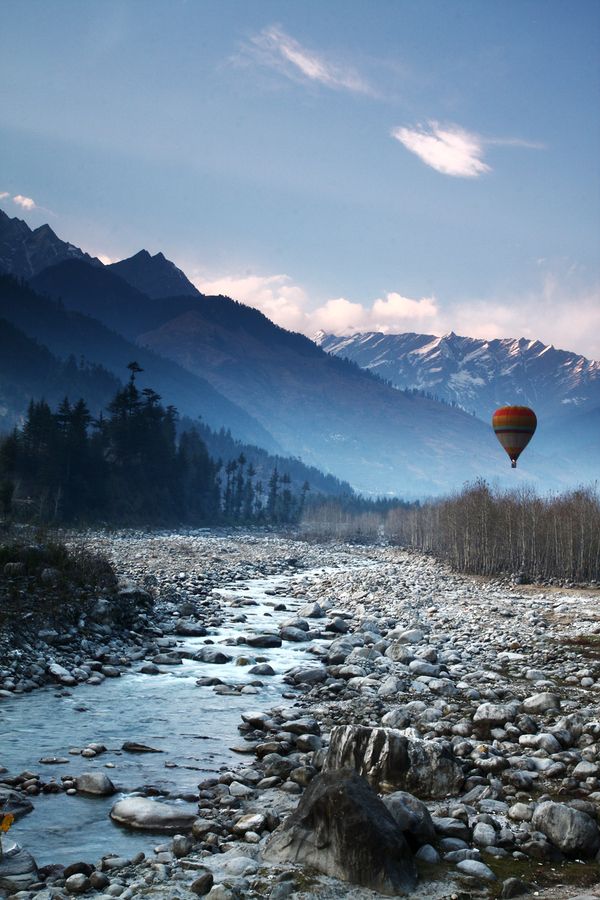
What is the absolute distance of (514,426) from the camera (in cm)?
5222

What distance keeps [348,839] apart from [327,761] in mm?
3019

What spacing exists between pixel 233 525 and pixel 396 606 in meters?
101

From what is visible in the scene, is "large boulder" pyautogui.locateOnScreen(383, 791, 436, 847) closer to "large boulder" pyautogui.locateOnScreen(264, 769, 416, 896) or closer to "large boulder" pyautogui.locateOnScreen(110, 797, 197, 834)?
"large boulder" pyautogui.locateOnScreen(264, 769, 416, 896)

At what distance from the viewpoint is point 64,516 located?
8856 cm

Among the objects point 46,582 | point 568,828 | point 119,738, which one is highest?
point 46,582

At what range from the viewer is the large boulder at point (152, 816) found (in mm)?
9523

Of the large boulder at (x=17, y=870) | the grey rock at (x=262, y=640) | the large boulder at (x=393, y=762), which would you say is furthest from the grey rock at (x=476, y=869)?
the grey rock at (x=262, y=640)

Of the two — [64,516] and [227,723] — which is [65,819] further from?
[64,516]

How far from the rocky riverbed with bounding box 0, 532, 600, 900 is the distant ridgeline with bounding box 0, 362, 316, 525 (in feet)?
159

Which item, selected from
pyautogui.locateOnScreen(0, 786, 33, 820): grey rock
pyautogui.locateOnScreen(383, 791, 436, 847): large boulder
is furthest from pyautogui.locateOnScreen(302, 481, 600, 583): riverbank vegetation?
pyautogui.locateOnScreen(0, 786, 33, 820): grey rock

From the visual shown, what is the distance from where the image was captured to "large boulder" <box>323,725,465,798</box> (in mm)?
10664

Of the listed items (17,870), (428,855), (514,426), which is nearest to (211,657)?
(17,870)

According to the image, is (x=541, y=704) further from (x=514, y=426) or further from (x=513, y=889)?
(x=514, y=426)

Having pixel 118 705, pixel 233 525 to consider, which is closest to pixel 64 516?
pixel 233 525
